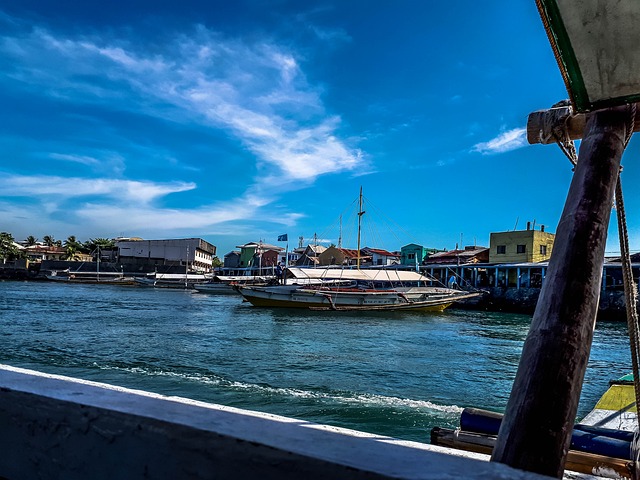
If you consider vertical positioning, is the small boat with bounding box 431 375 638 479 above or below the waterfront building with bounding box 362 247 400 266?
below

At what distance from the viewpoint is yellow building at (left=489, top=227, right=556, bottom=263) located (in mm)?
41969

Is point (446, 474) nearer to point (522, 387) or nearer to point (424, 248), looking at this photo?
point (522, 387)

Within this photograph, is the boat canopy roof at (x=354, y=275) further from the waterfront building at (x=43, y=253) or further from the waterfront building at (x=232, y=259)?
the waterfront building at (x=43, y=253)

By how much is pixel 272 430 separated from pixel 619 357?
60.9 feet

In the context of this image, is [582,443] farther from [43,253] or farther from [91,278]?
[43,253]

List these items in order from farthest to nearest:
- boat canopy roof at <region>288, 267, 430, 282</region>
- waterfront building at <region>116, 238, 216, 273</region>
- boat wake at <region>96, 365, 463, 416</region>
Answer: waterfront building at <region>116, 238, 216, 273</region> → boat canopy roof at <region>288, 267, 430, 282</region> → boat wake at <region>96, 365, 463, 416</region>

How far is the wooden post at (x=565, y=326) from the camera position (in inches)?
57.7

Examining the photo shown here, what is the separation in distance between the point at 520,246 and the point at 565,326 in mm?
45022

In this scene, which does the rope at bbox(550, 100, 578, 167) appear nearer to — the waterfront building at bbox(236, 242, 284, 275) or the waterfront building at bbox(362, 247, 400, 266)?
the waterfront building at bbox(362, 247, 400, 266)

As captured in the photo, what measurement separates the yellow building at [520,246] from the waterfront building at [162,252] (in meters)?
48.5

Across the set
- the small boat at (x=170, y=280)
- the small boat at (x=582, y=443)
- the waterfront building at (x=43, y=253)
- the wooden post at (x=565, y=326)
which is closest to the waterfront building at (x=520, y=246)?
the small boat at (x=170, y=280)

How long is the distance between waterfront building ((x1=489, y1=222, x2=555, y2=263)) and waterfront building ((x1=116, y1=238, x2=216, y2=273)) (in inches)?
1907

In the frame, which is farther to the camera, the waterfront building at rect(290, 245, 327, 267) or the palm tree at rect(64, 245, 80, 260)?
the palm tree at rect(64, 245, 80, 260)

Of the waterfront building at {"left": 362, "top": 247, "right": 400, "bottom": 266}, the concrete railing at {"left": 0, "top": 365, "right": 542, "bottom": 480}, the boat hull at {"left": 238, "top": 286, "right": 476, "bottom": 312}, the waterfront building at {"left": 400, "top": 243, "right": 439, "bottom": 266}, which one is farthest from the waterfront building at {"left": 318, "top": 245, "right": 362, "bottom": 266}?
the concrete railing at {"left": 0, "top": 365, "right": 542, "bottom": 480}
